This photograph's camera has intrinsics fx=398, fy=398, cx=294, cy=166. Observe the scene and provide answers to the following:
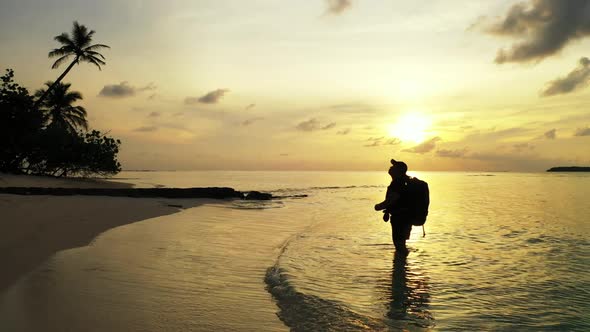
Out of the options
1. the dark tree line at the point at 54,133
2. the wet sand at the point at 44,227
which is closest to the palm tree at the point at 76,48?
the dark tree line at the point at 54,133

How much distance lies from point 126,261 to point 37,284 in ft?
8.10

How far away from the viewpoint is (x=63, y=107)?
54719 mm

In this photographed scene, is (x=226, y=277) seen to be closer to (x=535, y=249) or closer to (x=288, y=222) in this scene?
(x=535, y=249)

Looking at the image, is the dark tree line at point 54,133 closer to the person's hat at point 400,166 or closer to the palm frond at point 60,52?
the palm frond at point 60,52

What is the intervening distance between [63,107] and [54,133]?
10450 mm

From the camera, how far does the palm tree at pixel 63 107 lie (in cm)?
5291

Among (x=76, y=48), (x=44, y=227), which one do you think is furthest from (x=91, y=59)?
(x=44, y=227)

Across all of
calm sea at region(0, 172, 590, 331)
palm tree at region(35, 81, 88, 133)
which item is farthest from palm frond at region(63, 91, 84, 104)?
calm sea at region(0, 172, 590, 331)

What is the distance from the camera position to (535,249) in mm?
13320

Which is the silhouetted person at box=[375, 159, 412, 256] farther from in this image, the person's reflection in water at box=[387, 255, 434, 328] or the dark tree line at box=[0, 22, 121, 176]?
the dark tree line at box=[0, 22, 121, 176]

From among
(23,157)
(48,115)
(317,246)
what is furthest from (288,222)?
(48,115)

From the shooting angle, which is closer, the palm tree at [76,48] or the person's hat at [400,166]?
the person's hat at [400,166]

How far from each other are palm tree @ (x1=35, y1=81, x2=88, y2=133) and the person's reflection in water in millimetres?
54244

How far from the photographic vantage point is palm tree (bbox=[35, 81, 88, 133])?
52.9m
